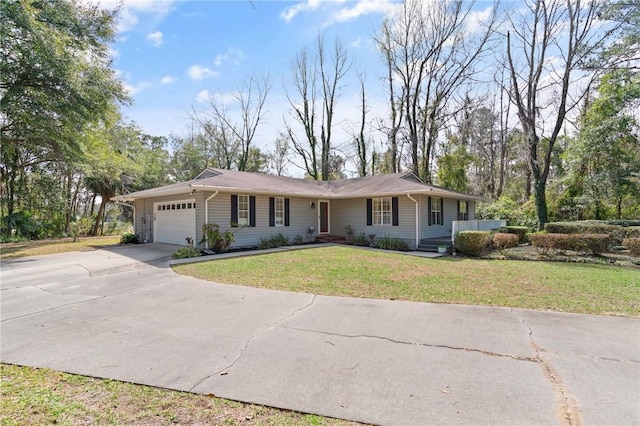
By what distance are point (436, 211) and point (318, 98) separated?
18.9 m

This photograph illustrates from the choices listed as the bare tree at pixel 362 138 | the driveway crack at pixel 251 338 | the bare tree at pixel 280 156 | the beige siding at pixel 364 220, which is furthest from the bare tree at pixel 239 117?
the driveway crack at pixel 251 338

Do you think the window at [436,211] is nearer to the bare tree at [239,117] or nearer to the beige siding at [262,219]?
the beige siding at [262,219]

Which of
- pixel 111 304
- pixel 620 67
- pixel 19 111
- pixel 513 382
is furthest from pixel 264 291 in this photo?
pixel 620 67

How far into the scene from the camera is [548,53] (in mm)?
17016

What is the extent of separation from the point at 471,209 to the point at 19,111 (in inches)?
902

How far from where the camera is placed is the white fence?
13311 mm

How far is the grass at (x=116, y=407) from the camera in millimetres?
2457

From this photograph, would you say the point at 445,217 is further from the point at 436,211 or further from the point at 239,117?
the point at 239,117

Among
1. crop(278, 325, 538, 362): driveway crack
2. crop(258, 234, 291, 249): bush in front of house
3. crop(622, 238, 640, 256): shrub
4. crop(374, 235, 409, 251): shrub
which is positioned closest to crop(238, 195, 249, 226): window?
crop(258, 234, 291, 249): bush in front of house

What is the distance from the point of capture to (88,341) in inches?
158

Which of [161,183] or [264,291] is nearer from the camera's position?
[264,291]

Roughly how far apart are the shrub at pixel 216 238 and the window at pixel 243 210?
1089mm

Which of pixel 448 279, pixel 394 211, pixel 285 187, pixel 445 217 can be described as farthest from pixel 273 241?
pixel 445 217

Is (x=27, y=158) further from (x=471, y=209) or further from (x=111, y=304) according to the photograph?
(x=471, y=209)
